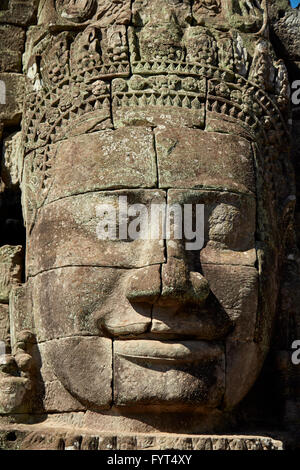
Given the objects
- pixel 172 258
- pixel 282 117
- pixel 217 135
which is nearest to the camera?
pixel 172 258

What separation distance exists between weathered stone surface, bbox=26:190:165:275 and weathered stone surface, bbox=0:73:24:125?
1.35 meters

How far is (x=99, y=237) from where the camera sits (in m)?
7.07

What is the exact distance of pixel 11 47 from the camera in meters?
8.47

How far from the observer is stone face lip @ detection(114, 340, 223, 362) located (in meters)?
6.73

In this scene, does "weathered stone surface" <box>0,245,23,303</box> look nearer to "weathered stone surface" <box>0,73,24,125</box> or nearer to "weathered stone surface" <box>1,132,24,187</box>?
"weathered stone surface" <box>1,132,24,187</box>

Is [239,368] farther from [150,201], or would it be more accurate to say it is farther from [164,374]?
[150,201]

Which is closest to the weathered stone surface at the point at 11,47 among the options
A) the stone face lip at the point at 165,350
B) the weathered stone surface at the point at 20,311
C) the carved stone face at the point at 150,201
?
the carved stone face at the point at 150,201

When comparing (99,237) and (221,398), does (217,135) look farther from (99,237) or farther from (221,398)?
(221,398)

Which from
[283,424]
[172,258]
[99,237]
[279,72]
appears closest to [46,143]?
[99,237]

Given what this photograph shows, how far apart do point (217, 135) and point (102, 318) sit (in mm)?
1696

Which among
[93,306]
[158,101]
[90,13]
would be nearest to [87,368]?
[93,306]

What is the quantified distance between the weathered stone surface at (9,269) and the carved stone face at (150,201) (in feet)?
0.80

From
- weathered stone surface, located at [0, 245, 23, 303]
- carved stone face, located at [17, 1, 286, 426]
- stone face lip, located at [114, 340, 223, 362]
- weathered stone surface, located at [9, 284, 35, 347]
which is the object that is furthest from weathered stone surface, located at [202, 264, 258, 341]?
weathered stone surface, located at [0, 245, 23, 303]

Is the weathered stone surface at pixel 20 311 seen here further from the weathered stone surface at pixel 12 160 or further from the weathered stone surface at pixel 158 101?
the weathered stone surface at pixel 158 101
